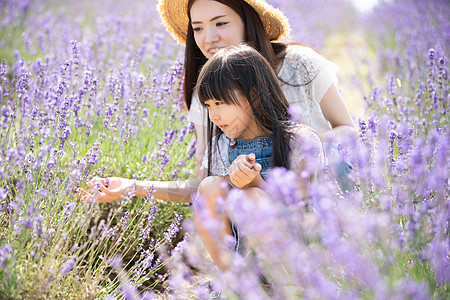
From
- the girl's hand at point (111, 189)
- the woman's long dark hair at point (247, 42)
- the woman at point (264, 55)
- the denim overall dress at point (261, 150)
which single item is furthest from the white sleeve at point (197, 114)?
the girl's hand at point (111, 189)

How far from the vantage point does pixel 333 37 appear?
26.9 feet

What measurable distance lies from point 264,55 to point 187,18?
1.81 ft

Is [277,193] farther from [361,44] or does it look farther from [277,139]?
[361,44]

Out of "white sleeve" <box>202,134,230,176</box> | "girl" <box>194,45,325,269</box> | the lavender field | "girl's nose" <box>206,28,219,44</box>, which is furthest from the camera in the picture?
"girl's nose" <box>206,28,219,44</box>

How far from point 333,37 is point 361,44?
2.87 ft

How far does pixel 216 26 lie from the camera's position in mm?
2352

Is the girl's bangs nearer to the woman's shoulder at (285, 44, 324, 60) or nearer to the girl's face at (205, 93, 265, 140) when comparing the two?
the girl's face at (205, 93, 265, 140)

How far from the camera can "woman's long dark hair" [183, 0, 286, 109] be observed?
2377 mm

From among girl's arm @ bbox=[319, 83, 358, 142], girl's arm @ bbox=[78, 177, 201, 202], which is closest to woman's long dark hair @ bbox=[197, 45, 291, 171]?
girl's arm @ bbox=[78, 177, 201, 202]

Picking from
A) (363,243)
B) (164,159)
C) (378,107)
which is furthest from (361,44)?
(363,243)

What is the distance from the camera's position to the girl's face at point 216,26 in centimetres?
233

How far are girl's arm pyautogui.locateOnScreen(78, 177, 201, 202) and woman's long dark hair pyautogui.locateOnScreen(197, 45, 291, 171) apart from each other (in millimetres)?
427

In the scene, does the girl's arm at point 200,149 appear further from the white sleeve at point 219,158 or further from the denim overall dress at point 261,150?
the denim overall dress at point 261,150

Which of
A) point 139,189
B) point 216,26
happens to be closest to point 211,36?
point 216,26
